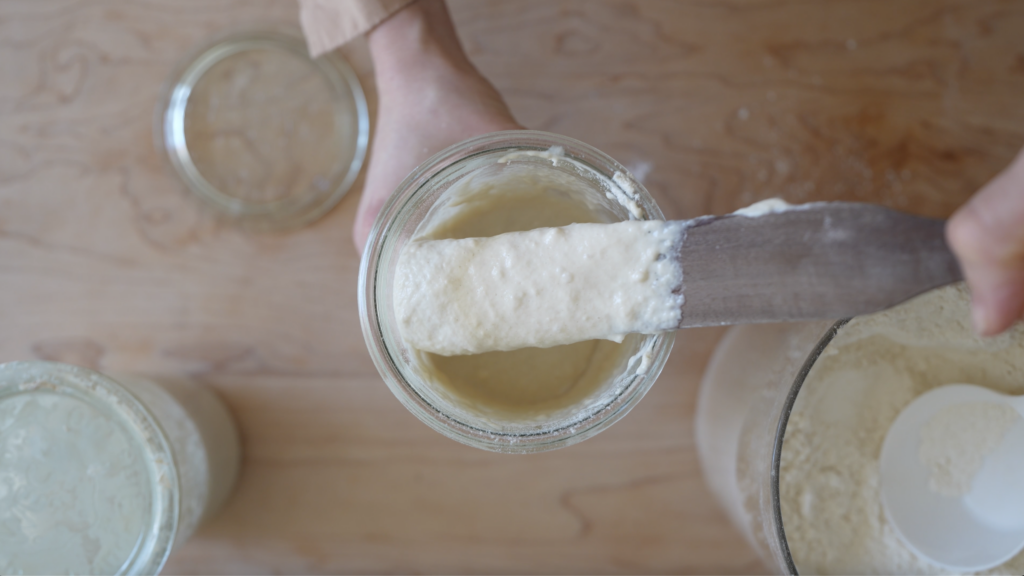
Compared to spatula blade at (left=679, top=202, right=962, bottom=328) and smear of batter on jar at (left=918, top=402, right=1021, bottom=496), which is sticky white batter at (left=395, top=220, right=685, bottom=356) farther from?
smear of batter on jar at (left=918, top=402, right=1021, bottom=496)

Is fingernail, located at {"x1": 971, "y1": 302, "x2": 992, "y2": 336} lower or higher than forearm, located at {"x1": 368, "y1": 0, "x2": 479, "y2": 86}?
lower

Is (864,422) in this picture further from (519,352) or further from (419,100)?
(419,100)

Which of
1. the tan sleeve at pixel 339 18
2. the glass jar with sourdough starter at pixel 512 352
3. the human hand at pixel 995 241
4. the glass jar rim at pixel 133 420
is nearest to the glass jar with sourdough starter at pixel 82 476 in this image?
the glass jar rim at pixel 133 420

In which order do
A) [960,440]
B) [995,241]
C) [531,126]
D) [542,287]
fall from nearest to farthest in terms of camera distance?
[995,241], [542,287], [960,440], [531,126]

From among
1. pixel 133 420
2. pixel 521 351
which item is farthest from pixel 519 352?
pixel 133 420

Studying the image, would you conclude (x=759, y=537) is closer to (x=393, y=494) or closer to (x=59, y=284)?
(x=393, y=494)

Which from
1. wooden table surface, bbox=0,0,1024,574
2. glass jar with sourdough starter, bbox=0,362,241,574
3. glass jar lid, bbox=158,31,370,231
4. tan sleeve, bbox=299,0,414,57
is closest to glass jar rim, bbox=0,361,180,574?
glass jar with sourdough starter, bbox=0,362,241,574
